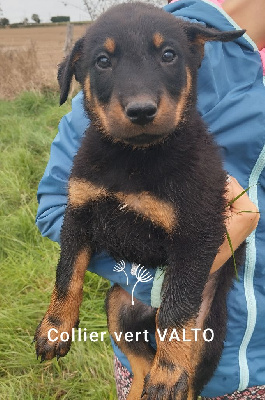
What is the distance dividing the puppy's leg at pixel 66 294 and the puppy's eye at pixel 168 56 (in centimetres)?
71

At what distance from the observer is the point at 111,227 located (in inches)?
71.6

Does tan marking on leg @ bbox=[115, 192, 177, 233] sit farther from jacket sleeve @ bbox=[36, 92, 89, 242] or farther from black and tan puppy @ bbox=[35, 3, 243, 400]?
jacket sleeve @ bbox=[36, 92, 89, 242]

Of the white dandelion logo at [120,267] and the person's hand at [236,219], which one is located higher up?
Answer: the person's hand at [236,219]

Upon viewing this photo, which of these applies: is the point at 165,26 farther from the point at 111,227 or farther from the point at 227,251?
the point at 227,251

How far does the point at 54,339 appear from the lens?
6.51 ft

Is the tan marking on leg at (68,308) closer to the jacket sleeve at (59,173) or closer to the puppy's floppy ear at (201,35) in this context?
the jacket sleeve at (59,173)

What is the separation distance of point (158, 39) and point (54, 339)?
4.03 feet

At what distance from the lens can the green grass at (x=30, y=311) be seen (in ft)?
9.77

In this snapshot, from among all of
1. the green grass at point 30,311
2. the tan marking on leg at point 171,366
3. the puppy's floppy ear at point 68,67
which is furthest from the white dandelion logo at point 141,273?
the green grass at point 30,311

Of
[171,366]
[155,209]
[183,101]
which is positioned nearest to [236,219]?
[155,209]

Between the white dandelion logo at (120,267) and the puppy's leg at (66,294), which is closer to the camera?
the white dandelion logo at (120,267)

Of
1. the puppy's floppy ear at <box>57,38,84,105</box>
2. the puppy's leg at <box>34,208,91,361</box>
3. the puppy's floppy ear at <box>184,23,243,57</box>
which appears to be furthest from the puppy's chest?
the puppy's floppy ear at <box>184,23,243,57</box>

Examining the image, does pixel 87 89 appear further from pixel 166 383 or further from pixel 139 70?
pixel 166 383

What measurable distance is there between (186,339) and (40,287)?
2.17 metres
